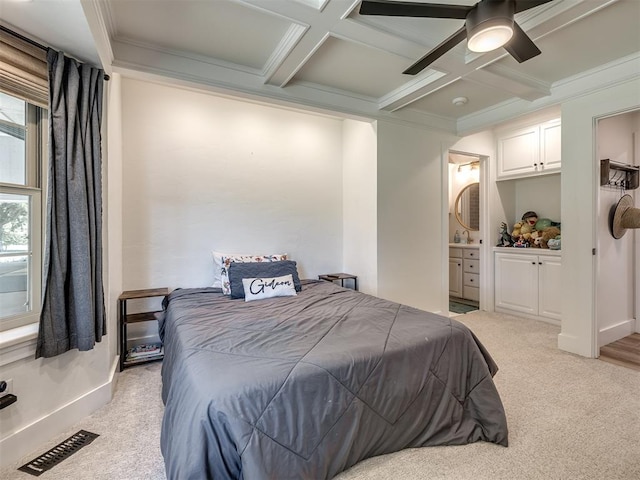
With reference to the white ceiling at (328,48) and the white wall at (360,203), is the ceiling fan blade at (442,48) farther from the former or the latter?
the white wall at (360,203)

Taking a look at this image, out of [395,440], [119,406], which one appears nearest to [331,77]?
[395,440]

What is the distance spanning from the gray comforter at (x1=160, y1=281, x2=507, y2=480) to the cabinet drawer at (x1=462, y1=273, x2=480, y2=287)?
3.16m

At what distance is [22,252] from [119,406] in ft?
3.68

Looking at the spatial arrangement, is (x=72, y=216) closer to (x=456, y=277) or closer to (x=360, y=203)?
(x=360, y=203)

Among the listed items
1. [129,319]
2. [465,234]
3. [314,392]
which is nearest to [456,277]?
[465,234]

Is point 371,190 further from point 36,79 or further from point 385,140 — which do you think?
point 36,79

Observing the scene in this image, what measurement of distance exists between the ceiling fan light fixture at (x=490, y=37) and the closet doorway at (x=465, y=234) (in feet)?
10.3

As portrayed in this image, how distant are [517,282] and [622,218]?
134cm

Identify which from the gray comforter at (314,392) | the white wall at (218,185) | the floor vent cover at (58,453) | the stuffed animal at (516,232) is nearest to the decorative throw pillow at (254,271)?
the white wall at (218,185)

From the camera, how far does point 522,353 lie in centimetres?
295

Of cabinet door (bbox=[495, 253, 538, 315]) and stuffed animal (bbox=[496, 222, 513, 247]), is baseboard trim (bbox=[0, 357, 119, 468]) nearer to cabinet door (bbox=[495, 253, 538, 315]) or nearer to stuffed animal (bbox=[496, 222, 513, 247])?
Result: cabinet door (bbox=[495, 253, 538, 315])

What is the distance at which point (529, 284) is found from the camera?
399cm

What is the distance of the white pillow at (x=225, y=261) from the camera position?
9.79 ft

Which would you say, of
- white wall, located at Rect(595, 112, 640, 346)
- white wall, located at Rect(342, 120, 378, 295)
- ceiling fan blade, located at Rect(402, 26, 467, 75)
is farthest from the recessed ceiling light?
ceiling fan blade, located at Rect(402, 26, 467, 75)
